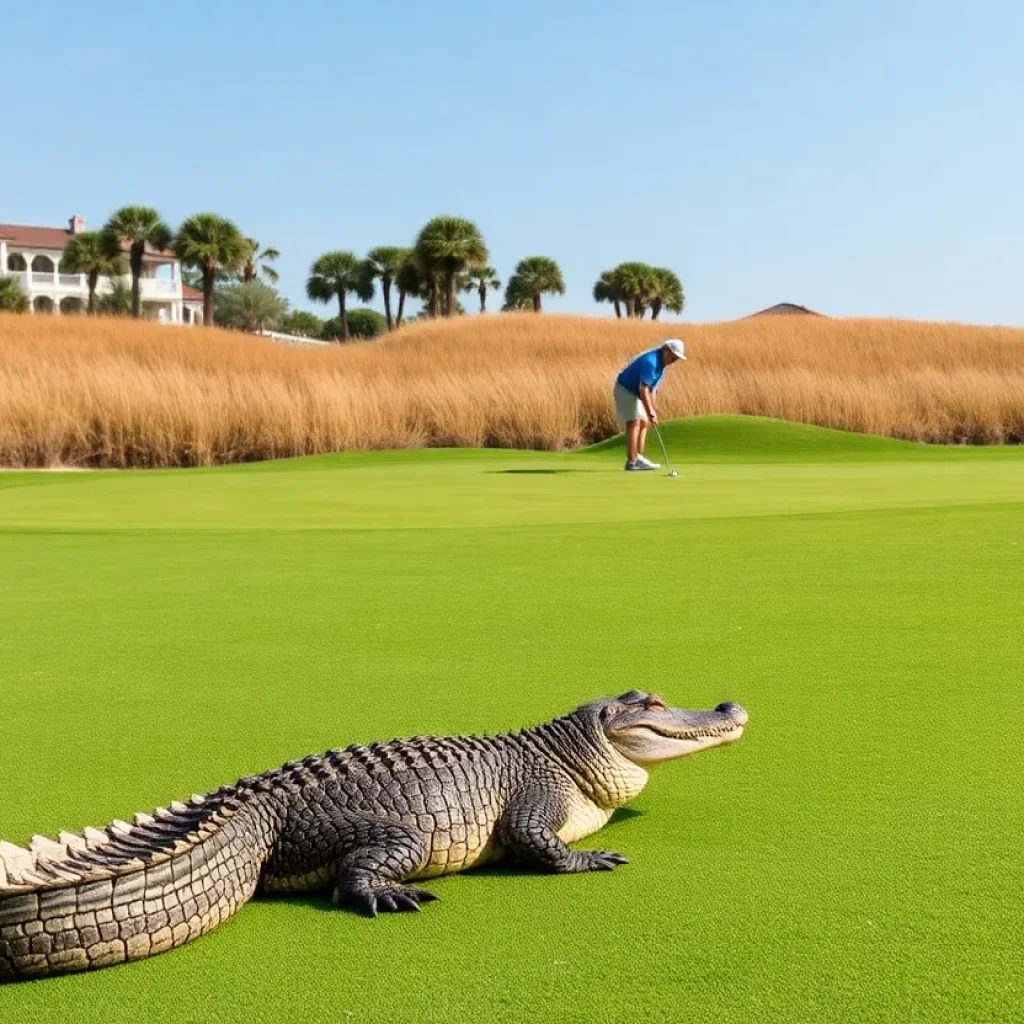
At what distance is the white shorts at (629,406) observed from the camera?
54.5 feet

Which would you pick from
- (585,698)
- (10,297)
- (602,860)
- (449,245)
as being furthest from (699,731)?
(10,297)

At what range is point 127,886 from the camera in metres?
2.65

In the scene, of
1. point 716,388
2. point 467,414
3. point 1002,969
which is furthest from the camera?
point 716,388

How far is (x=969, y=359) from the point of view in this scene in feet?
95.4

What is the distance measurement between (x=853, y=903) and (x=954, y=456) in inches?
713

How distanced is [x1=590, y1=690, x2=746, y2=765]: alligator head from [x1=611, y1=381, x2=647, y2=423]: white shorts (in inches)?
514

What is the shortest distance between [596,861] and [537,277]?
77.0 meters

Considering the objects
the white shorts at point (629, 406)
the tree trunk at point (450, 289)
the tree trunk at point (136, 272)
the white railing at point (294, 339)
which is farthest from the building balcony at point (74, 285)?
the white shorts at point (629, 406)

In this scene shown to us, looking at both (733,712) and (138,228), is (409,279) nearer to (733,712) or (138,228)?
(138,228)

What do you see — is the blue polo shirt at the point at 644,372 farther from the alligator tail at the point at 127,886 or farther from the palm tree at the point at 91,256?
the palm tree at the point at 91,256

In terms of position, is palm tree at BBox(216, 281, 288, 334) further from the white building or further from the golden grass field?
the golden grass field

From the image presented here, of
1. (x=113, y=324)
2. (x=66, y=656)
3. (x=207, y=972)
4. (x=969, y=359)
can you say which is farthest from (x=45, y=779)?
(x=969, y=359)

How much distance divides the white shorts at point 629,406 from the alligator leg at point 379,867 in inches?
538

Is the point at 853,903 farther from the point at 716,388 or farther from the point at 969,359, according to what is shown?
the point at 969,359
